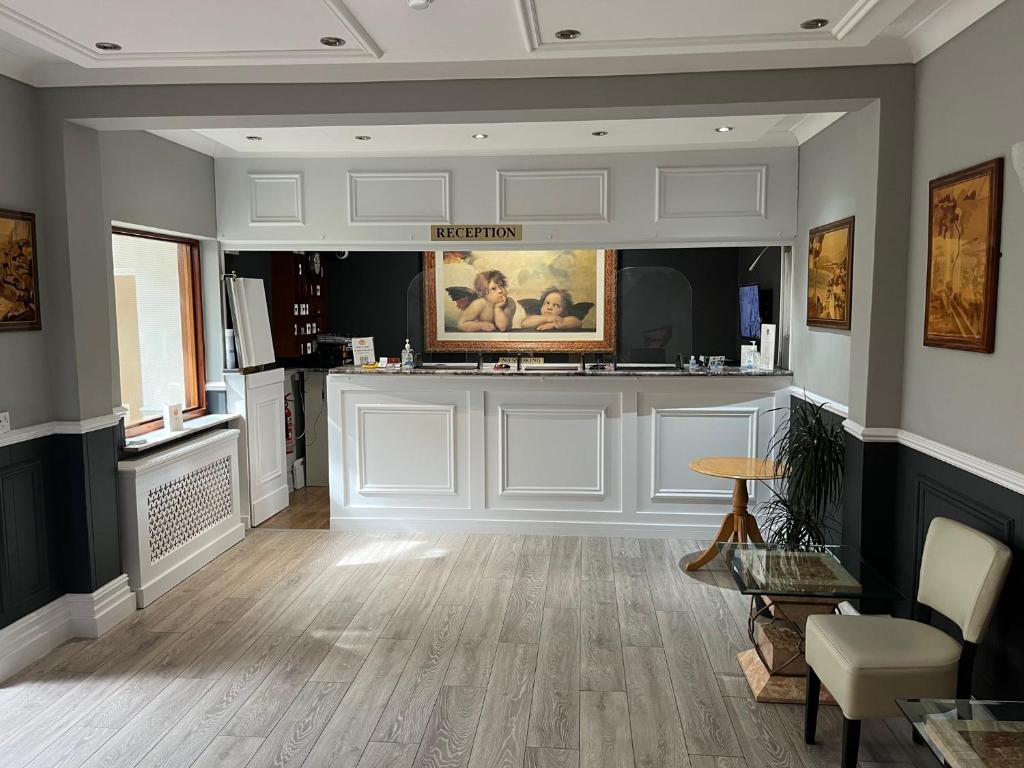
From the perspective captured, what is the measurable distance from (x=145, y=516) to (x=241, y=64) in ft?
Result: 7.65

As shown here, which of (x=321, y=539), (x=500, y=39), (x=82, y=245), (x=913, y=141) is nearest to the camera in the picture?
(x=500, y=39)

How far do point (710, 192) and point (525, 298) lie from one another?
1.58m

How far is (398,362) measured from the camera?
5.87 m

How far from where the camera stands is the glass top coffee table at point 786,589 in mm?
2828

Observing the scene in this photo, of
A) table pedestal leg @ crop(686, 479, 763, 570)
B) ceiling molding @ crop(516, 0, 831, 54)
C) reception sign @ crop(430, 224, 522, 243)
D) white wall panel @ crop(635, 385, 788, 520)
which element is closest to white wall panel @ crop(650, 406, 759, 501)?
white wall panel @ crop(635, 385, 788, 520)

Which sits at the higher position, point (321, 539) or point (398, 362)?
point (398, 362)

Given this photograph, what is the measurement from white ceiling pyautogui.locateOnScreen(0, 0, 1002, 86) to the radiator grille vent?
7.03 feet

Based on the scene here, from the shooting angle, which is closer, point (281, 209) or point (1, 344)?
point (1, 344)

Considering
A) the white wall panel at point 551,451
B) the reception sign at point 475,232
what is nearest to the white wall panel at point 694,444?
the white wall panel at point 551,451

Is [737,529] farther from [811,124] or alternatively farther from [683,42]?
[683,42]

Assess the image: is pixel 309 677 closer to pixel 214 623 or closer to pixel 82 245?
pixel 214 623

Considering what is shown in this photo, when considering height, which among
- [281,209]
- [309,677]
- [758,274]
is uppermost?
[281,209]

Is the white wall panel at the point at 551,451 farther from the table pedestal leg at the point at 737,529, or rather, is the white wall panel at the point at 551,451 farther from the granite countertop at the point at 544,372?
the table pedestal leg at the point at 737,529

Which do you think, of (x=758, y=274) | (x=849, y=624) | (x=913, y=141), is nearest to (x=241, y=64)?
(x=913, y=141)
